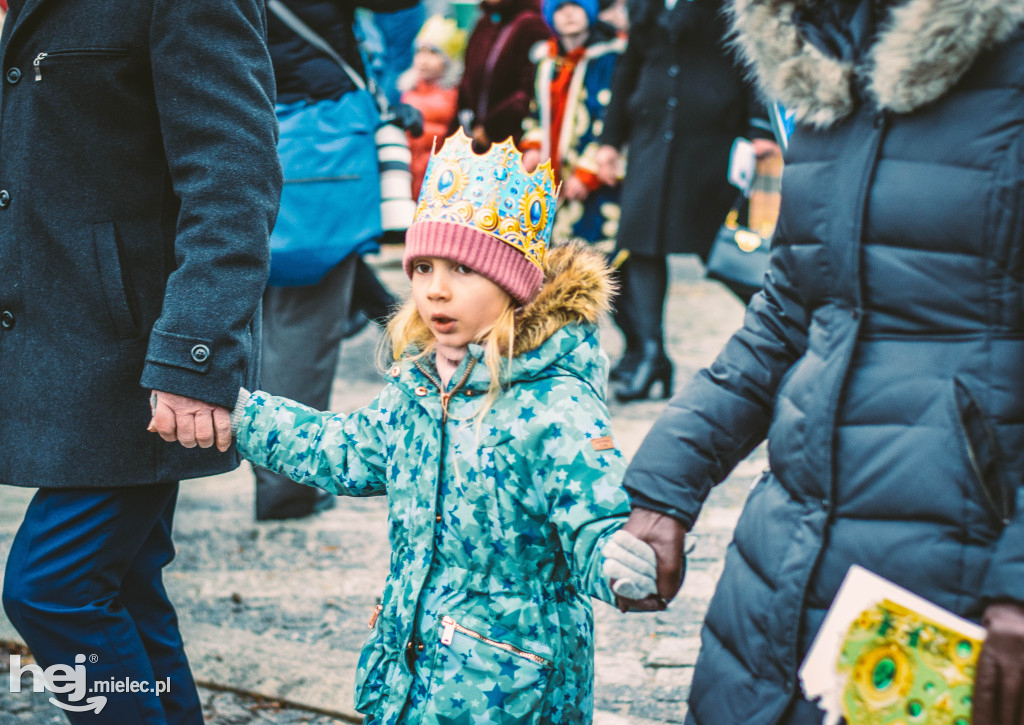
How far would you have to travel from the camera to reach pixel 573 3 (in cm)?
620

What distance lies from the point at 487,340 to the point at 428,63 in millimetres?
6866

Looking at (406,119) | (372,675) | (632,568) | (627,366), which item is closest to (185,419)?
(372,675)

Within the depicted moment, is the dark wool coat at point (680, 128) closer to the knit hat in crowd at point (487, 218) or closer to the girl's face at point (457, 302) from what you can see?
the knit hat in crowd at point (487, 218)

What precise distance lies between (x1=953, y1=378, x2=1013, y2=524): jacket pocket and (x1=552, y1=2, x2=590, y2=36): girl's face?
5.10m

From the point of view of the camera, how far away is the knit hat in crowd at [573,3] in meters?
6.23

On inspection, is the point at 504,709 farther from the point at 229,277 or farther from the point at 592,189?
the point at 592,189

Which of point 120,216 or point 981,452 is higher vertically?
point 120,216

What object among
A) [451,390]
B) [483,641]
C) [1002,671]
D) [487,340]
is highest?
[487,340]

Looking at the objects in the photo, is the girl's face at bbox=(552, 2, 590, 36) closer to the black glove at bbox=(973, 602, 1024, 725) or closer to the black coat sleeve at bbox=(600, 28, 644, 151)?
the black coat sleeve at bbox=(600, 28, 644, 151)

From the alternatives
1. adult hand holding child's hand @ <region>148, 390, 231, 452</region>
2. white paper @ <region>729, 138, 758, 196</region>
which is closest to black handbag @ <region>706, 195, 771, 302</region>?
white paper @ <region>729, 138, 758, 196</region>

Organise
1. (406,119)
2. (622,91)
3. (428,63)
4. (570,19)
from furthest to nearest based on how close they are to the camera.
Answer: (428,63), (570,19), (622,91), (406,119)

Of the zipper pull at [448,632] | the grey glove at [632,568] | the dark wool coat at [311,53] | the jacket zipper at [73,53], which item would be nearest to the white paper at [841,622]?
the grey glove at [632,568]

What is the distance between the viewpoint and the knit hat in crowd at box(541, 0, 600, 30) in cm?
623

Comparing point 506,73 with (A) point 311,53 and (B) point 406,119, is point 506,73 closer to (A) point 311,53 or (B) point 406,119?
(B) point 406,119
